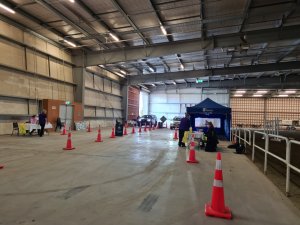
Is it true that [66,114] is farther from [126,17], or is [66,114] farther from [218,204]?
[218,204]

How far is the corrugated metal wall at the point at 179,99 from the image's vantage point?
38250 millimetres

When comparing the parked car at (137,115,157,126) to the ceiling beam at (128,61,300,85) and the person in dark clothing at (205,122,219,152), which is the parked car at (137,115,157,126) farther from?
the person in dark clothing at (205,122,219,152)

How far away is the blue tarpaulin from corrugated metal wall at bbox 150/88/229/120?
A: 71.7 feet

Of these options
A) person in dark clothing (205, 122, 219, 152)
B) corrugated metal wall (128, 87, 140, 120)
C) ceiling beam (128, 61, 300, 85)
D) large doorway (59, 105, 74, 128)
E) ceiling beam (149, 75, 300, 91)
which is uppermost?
ceiling beam (128, 61, 300, 85)

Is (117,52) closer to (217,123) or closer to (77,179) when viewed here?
(217,123)

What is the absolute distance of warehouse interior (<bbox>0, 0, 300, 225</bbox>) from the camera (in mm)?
4215

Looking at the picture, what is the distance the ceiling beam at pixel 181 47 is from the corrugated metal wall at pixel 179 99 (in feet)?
65.3

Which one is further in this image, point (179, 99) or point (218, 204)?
point (179, 99)

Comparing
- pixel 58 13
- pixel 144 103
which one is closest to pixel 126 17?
pixel 58 13

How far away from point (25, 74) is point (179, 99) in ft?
86.6

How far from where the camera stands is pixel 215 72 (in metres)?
27.2

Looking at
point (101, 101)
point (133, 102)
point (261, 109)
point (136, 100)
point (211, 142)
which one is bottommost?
point (211, 142)

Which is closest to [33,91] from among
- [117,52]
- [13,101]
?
[13,101]

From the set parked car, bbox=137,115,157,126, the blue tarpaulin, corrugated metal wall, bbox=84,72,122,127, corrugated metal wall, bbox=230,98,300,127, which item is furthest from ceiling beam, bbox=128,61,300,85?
corrugated metal wall, bbox=230,98,300,127
